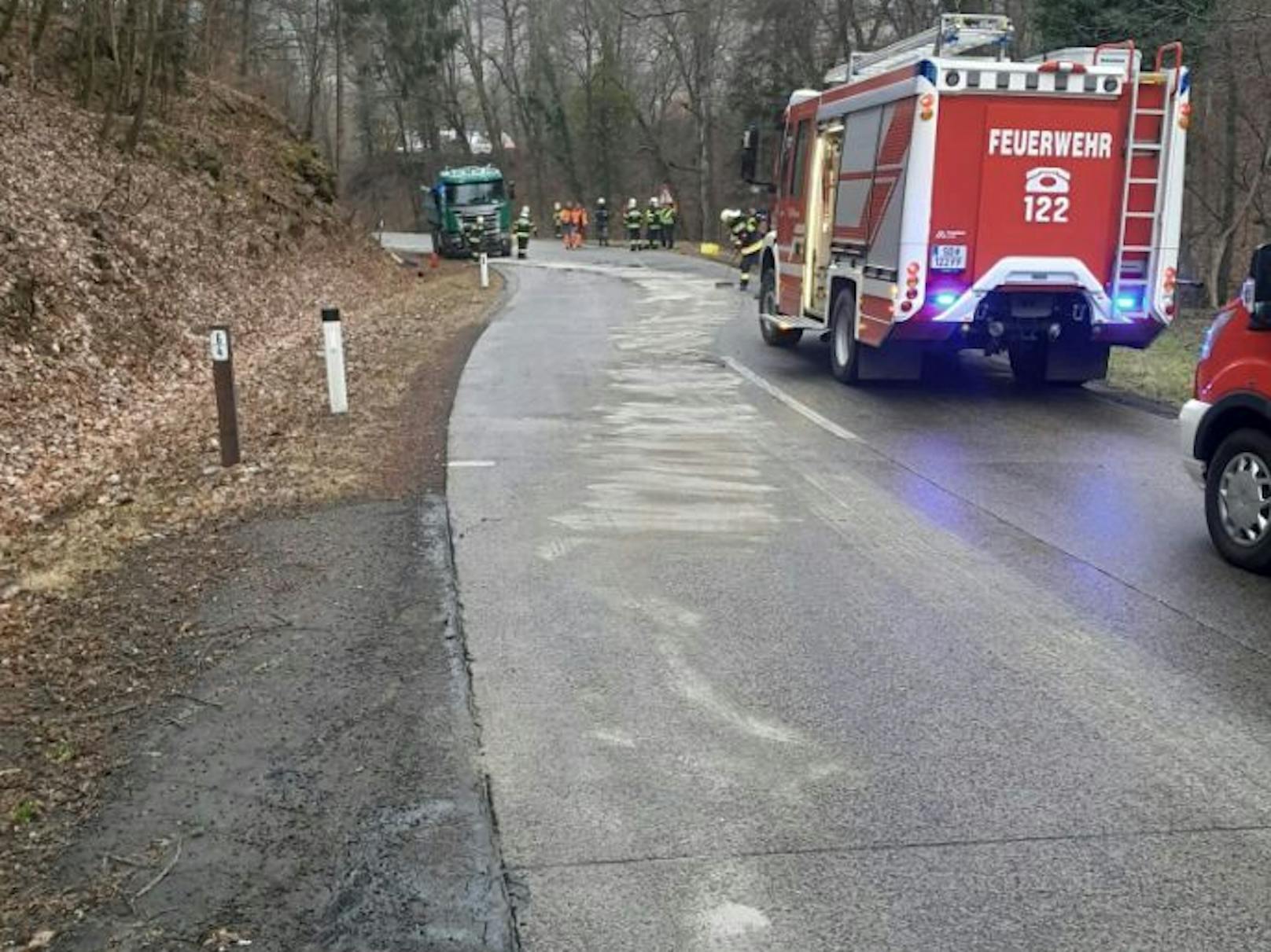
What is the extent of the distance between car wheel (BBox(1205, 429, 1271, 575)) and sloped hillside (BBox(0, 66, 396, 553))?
6396mm

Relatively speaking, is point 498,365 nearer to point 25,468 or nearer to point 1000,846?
point 25,468

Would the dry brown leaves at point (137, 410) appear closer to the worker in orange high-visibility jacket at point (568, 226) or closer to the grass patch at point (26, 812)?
the grass patch at point (26, 812)

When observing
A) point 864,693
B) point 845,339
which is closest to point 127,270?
point 845,339

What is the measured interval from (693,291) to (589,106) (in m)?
45.9

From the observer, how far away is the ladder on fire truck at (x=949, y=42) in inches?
473

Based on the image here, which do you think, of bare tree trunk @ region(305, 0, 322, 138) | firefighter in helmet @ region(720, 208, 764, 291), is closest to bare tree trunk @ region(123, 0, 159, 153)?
firefighter in helmet @ region(720, 208, 764, 291)

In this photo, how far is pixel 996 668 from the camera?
16.3 ft

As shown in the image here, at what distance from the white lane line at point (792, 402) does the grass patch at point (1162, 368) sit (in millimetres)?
3381

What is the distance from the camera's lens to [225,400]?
8750 mm

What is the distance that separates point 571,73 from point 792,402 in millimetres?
64731

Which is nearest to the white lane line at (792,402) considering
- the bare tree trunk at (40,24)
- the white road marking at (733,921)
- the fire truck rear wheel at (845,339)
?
the fire truck rear wheel at (845,339)

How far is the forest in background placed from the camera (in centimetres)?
2086

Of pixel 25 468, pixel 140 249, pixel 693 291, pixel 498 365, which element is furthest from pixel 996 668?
pixel 693 291

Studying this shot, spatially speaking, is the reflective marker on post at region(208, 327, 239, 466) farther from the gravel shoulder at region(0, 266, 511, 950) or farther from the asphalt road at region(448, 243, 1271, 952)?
the asphalt road at region(448, 243, 1271, 952)
